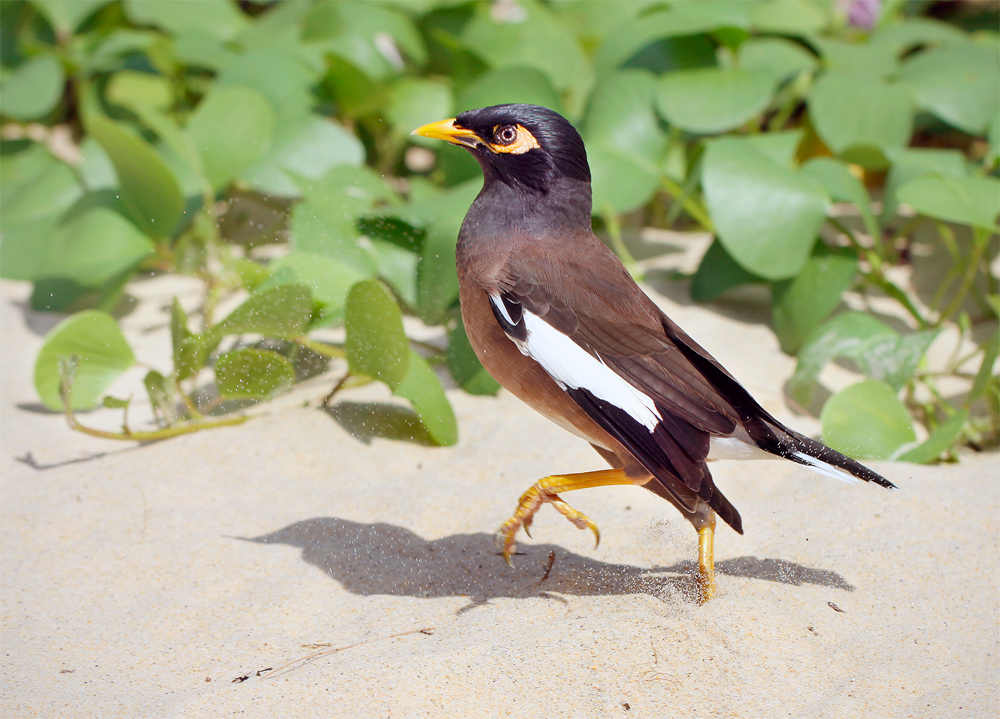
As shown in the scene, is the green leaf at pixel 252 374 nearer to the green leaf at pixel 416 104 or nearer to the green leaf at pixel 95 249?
the green leaf at pixel 95 249

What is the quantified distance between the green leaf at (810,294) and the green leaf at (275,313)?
5.96ft

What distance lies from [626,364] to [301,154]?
7.71 feet

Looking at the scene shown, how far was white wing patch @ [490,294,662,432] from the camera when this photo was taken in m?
1.91

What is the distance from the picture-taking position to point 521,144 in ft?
7.07

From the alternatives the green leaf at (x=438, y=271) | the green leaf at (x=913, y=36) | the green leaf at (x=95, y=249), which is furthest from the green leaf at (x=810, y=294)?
the green leaf at (x=95, y=249)

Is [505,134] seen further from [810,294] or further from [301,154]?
[301,154]

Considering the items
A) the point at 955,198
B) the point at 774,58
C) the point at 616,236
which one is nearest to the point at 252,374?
the point at 616,236

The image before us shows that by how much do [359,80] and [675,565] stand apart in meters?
2.77

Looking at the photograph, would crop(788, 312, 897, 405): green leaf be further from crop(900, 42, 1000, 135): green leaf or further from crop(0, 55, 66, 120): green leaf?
crop(0, 55, 66, 120): green leaf

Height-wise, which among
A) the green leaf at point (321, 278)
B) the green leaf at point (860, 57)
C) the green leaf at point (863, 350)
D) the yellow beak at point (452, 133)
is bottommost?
the green leaf at point (863, 350)

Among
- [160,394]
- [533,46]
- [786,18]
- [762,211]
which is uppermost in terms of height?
[786,18]

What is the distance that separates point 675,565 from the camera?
7.21 feet

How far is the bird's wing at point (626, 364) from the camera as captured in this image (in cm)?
189

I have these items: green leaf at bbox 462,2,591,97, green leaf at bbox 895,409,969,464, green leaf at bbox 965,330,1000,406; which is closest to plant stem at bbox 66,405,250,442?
green leaf at bbox 895,409,969,464
